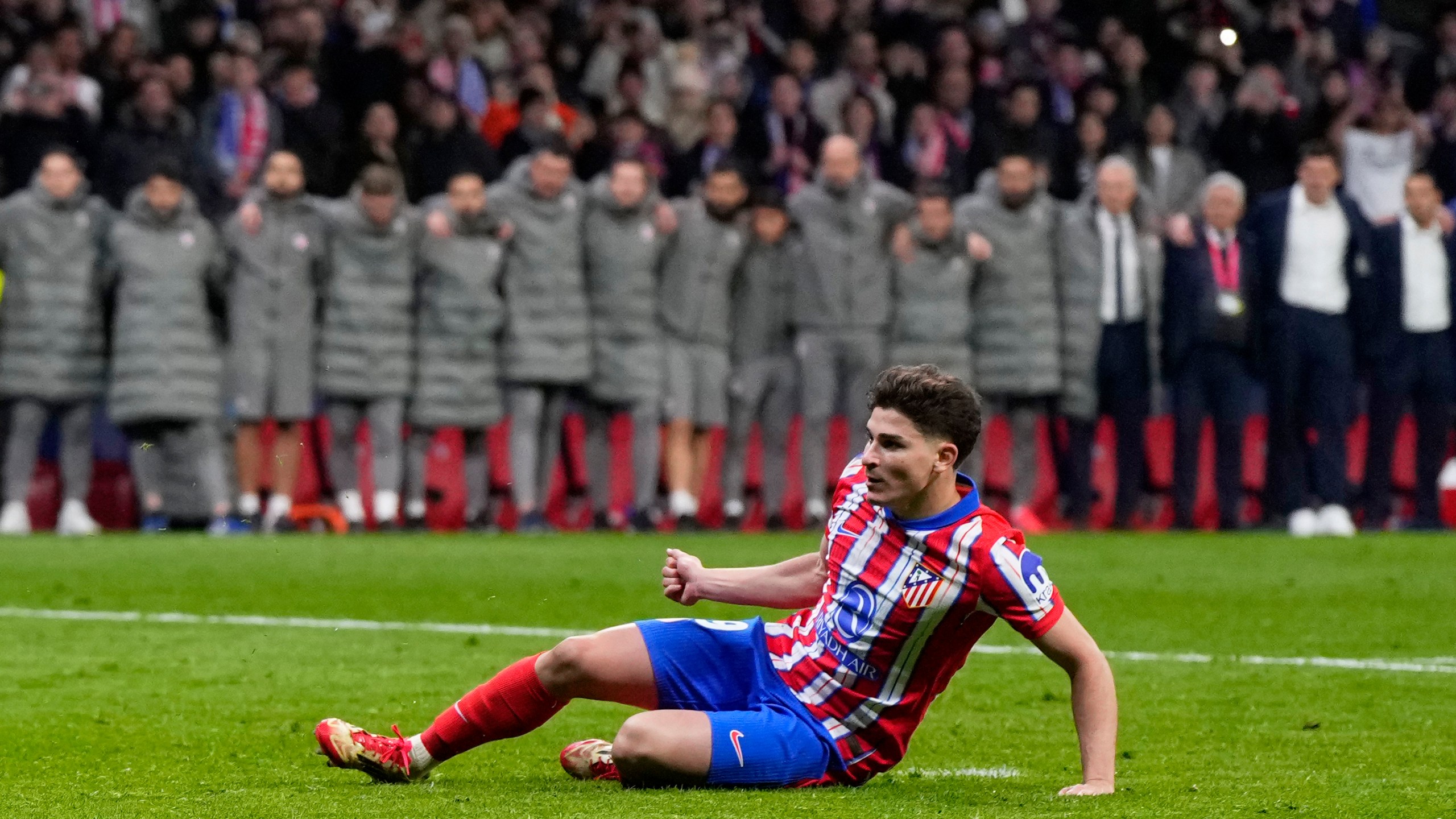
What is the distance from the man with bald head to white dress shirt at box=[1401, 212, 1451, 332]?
180 cm

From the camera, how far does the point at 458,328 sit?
50.9 ft

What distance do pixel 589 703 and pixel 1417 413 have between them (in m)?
10.4

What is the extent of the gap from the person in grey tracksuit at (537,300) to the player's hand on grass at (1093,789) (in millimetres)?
10237

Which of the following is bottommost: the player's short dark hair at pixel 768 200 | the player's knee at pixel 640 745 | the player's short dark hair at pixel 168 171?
the player's knee at pixel 640 745

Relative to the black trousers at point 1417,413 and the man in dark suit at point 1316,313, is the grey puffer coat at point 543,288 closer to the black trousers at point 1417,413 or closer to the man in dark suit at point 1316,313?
the man in dark suit at point 1316,313

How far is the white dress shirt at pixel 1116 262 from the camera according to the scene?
16.0 m

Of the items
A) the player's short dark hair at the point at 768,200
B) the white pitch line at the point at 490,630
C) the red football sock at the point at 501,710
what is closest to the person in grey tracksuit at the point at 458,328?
the player's short dark hair at the point at 768,200

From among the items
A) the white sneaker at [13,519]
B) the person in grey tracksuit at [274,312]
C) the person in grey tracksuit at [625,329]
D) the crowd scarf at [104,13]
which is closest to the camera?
the white sneaker at [13,519]

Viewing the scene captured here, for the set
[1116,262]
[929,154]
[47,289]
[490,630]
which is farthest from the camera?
[929,154]

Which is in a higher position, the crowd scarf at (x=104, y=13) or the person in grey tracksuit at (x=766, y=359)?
the crowd scarf at (x=104, y=13)

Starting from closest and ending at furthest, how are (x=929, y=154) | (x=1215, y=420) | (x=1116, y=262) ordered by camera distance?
(x=1116, y=262) → (x=1215, y=420) → (x=929, y=154)

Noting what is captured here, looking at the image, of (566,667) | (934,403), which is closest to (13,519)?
(566,667)

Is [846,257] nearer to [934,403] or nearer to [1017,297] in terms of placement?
[1017,297]

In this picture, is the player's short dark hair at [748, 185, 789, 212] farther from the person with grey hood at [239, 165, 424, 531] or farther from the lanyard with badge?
the lanyard with badge
